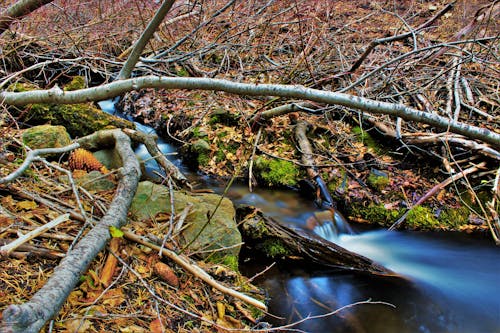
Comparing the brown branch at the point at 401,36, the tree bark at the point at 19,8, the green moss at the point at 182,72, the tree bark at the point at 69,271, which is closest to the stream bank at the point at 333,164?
the green moss at the point at 182,72

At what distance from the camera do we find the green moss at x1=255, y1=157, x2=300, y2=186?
529 centimetres

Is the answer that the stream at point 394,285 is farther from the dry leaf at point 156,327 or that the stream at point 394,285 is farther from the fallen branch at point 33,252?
the fallen branch at point 33,252

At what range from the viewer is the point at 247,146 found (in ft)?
19.4

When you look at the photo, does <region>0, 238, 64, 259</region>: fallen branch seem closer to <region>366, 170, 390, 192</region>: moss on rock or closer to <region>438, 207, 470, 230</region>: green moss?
<region>366, 170, 390, 192</region>: moss on rock

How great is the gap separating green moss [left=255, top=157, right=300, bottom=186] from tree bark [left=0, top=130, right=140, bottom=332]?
2598 mm

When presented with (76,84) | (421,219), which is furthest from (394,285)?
(76,84)

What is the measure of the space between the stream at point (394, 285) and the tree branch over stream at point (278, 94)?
5.24 ft

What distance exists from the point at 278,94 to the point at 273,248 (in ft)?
6.60

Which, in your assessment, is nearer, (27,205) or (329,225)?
(27,205)

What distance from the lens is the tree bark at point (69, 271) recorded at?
1.33 meters

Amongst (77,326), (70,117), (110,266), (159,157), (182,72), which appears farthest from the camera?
(182,72)

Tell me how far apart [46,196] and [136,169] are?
0.74 metres

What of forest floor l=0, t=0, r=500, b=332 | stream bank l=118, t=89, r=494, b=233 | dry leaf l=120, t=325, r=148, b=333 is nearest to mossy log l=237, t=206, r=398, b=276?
forest floor l=0, t=0, r=500, b=332

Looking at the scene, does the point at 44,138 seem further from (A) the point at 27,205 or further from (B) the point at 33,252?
(B) the point at 33,252
